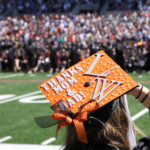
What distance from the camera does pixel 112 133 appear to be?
1.83 metres

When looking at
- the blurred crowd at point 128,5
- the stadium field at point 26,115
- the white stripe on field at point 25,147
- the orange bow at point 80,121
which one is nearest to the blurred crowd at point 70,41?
the blurred crowd at point 128,5

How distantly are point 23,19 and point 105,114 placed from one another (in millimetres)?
27435

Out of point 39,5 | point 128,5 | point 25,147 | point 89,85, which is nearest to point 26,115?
point 25,147

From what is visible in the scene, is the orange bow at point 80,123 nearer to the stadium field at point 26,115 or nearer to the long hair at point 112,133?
the long hair at point 112,133

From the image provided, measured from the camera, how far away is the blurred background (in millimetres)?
6922

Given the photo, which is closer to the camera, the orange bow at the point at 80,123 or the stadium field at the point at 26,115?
the orange bow at the point at 80,123

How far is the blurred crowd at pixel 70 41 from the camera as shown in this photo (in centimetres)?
1675

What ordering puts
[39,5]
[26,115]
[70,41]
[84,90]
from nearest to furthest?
1. [84,90]
2. [26,115]
3. [70,41]
4. [39,5]

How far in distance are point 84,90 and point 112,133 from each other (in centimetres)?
27

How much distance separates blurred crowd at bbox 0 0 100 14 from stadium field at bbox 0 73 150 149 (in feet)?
69.0

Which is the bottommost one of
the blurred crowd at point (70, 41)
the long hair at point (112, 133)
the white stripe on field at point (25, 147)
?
the blurred crowd at point (70, 41)

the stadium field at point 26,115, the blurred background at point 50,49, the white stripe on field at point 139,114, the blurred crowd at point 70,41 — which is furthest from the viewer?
the blurred crowd at point 70,41

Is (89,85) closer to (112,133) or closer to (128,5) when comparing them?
(112,133)

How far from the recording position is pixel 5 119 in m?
7.64
